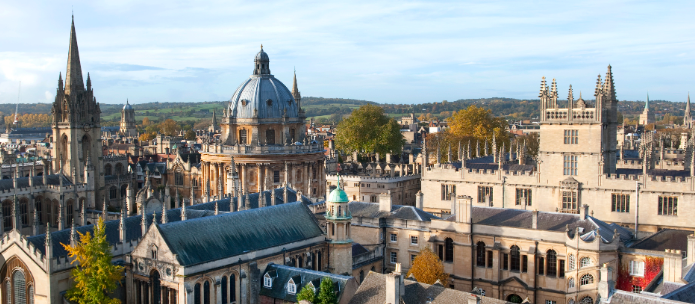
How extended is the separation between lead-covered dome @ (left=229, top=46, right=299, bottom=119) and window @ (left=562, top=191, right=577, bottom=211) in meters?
28.6

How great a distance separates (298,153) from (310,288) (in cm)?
3301

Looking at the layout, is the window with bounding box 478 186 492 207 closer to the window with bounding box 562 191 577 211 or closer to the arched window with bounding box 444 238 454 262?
the window with bounding box 562 191 577 211

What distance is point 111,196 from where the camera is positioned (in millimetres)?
85938

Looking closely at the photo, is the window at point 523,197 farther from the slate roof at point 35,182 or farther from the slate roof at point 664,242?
the slate roof at point 35,182

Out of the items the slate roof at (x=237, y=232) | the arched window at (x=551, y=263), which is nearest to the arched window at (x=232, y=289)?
the slate roof at (x=237, y=232)

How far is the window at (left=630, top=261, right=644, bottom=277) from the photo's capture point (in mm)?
39250

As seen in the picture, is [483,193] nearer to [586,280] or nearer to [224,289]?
[586,280]

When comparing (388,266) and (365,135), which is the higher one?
(365,135)


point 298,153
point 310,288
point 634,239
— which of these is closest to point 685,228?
point 634,239

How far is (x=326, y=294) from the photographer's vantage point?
34781 mm

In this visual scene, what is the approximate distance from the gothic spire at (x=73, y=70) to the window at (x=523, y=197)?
158ft

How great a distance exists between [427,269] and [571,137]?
17914mm

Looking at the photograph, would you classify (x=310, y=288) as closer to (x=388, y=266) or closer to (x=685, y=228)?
(x=388, y=266)

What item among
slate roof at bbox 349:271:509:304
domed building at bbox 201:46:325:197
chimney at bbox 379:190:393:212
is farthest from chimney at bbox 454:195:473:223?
domed building at bbox 201:46:325:197
